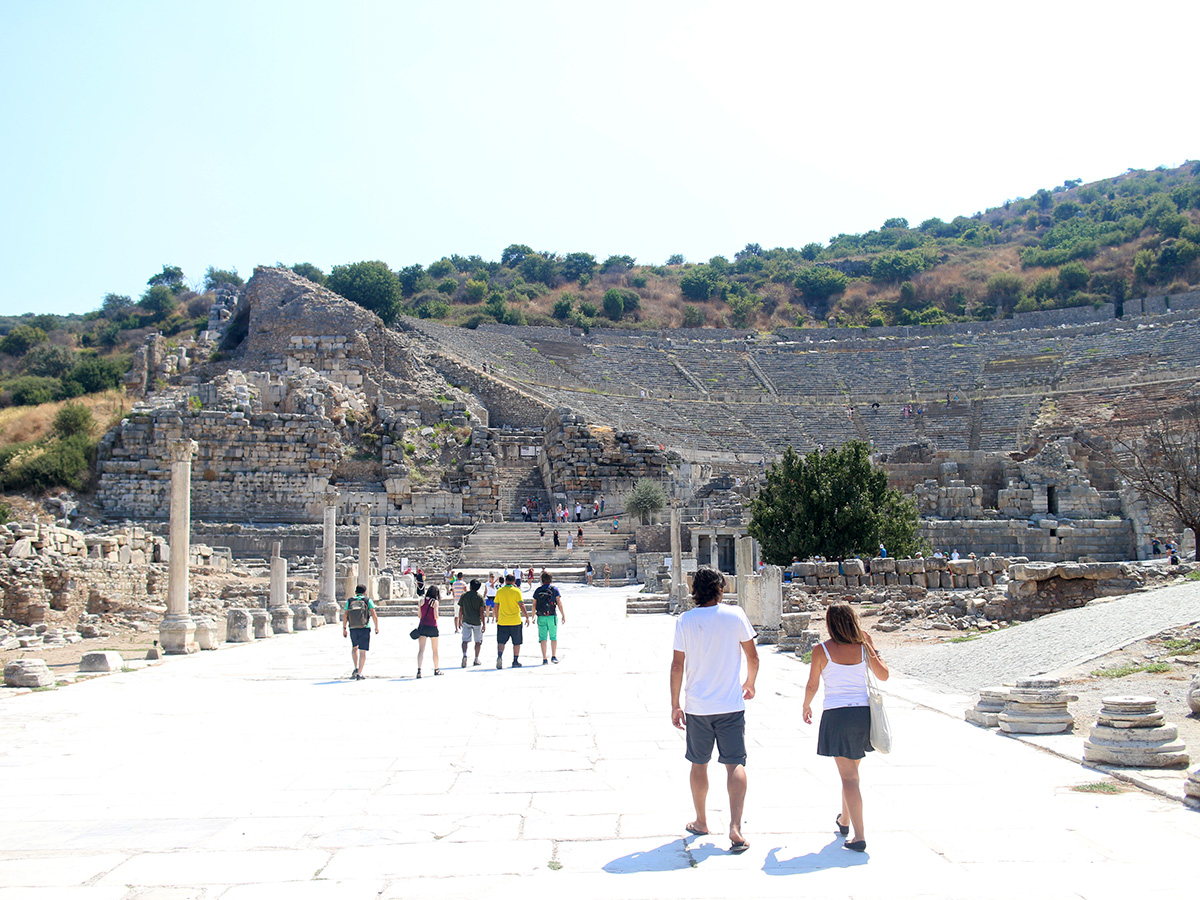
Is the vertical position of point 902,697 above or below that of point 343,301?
below

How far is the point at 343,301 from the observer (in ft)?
173

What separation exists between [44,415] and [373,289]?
2204 centimetres

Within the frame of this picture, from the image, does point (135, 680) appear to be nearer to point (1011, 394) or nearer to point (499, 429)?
point (499, 429)

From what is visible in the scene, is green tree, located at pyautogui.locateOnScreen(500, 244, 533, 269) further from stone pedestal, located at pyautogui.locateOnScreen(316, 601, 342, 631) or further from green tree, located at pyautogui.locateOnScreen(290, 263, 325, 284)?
stone pedestal, located at pyautogui.locateOnScreen(316, 601, 342, 631)

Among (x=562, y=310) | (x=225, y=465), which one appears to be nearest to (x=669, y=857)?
(x=225, y=465)

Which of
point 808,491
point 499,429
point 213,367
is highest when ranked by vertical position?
point 213,367

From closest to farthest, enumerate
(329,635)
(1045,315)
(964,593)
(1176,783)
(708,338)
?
(1176,783), (964,593), (329,635), (1045,315), (708,338)

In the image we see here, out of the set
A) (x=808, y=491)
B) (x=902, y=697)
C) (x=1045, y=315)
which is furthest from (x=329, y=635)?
Answer: (x=1045, y=315)

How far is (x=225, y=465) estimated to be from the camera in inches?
1593

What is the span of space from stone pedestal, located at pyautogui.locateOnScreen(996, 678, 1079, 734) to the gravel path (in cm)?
240

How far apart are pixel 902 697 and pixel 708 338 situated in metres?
66.3

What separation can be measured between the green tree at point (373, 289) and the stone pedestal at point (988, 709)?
56.7 m

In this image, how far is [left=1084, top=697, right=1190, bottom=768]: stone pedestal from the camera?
233 inches

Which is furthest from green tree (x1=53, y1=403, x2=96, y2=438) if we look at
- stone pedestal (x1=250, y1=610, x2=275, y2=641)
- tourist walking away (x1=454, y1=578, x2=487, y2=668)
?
tourist walking away (x1=454, y1=578, x2=487, y2=668)
